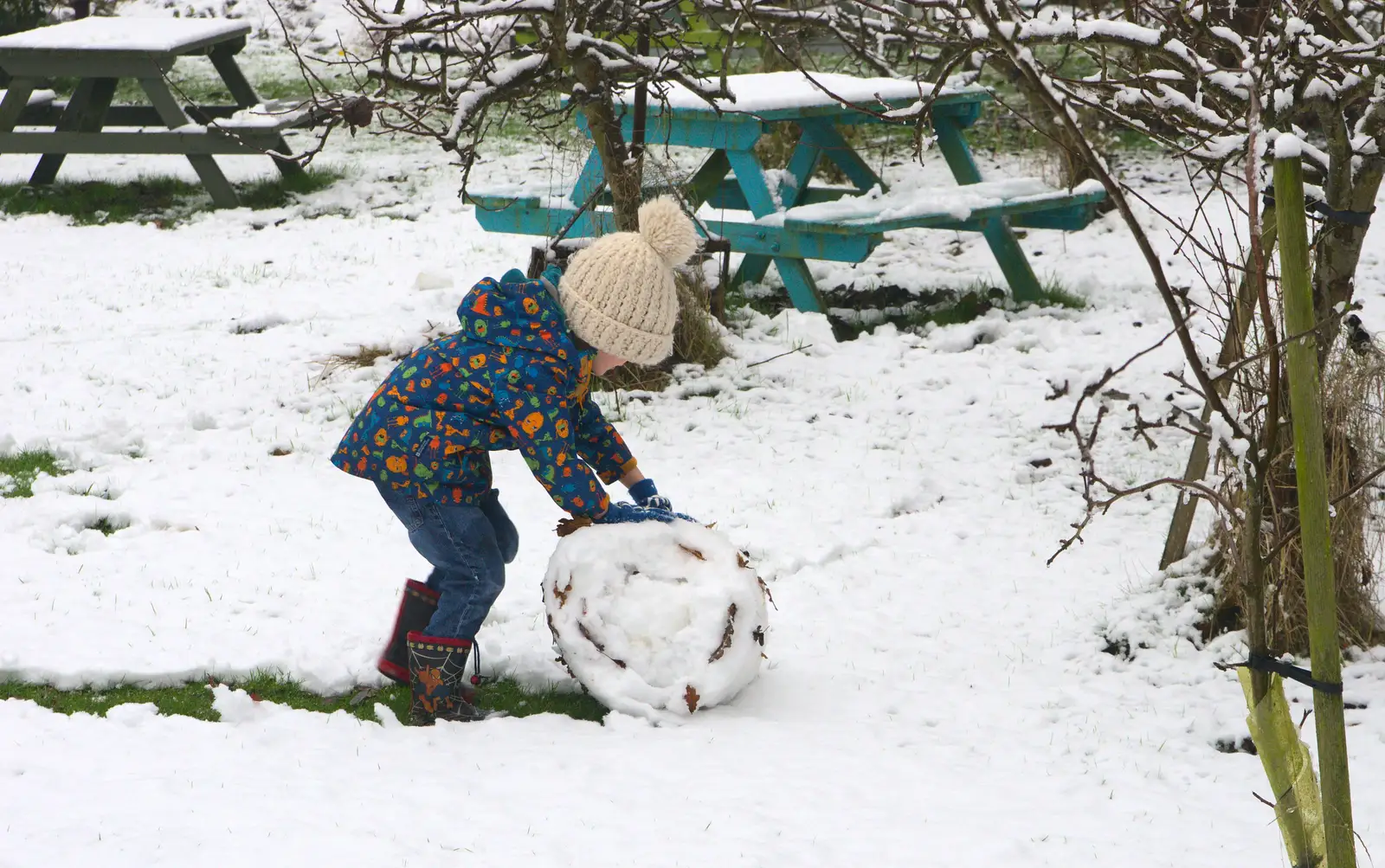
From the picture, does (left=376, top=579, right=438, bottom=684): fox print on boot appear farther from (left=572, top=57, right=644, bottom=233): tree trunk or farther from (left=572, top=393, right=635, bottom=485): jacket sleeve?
(left=572, top=57, right=644, bottom=233): tree trunk

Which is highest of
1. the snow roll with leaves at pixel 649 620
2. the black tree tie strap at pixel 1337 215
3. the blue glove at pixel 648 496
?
the black tree tie strap at pixel 1337 215

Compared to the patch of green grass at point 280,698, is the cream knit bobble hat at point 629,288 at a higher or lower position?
higher

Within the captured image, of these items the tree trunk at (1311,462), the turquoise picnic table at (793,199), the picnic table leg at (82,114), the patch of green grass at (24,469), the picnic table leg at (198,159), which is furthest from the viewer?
the picnic table leg at (82,114)

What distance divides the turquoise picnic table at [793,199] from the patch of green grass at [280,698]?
9.33ft

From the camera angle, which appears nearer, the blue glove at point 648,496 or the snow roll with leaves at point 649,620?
the snow roll with leaves at point 649,620

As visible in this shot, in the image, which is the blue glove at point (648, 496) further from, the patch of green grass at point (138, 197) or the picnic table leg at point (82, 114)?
the picnic table leg at point (82, 114)

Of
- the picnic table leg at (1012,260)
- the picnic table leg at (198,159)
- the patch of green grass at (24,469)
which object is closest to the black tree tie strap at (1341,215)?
the patch of green grass at (24,469)

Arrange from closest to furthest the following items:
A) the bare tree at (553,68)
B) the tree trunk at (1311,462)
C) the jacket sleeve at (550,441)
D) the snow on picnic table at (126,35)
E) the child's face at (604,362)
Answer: the tree trunk at (1311,462) → the jacket sleeve at (550,441) → the child's face at (604,362) → the bare tree at (553,68) → the snow on picnic table at (126,35)

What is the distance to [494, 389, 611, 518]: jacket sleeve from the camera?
300 centimetres

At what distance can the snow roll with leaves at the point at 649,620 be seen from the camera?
Result: 3162mm

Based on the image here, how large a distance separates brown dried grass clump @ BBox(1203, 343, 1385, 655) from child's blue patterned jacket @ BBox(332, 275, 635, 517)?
67.9 inches

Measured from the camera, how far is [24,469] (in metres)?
4.78

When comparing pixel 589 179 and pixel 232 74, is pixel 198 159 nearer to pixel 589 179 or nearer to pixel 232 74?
pixel 232 74

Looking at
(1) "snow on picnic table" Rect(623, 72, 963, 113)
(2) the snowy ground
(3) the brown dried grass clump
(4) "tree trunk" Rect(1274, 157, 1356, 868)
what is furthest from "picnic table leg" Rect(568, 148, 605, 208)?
(4) "tree trunk" Rect(1274, 157, 1356, 868)
